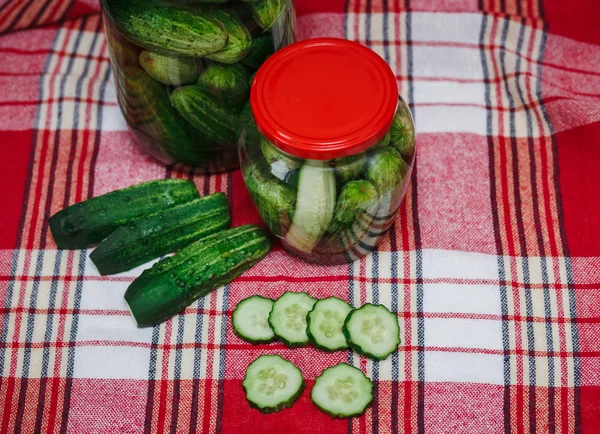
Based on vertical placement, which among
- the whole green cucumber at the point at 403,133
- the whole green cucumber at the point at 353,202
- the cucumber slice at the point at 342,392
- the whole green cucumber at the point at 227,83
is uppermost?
the whole green cucumber at the point at 227,83

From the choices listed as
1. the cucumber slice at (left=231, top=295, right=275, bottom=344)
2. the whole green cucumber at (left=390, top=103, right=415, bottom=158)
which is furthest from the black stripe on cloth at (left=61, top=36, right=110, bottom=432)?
the whole green cucumber at (left=390, top=103, right=415, bottom=158)

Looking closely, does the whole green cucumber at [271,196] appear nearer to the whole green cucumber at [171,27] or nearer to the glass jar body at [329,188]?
the glass jar body at [329,188]

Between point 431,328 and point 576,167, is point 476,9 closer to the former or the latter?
point 576,167

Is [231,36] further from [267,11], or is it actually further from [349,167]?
[349,167]

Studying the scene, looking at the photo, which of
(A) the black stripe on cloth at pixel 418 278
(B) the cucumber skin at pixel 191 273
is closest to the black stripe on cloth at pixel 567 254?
(A) the black stripe on cloth at pixel 418 278

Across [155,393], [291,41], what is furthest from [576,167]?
[155,393]

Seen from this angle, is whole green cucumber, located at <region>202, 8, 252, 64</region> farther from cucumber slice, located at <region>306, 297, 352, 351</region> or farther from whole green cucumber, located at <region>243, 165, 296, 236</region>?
cucumber slice, located at <region>306, 297, 352, 351</region>
